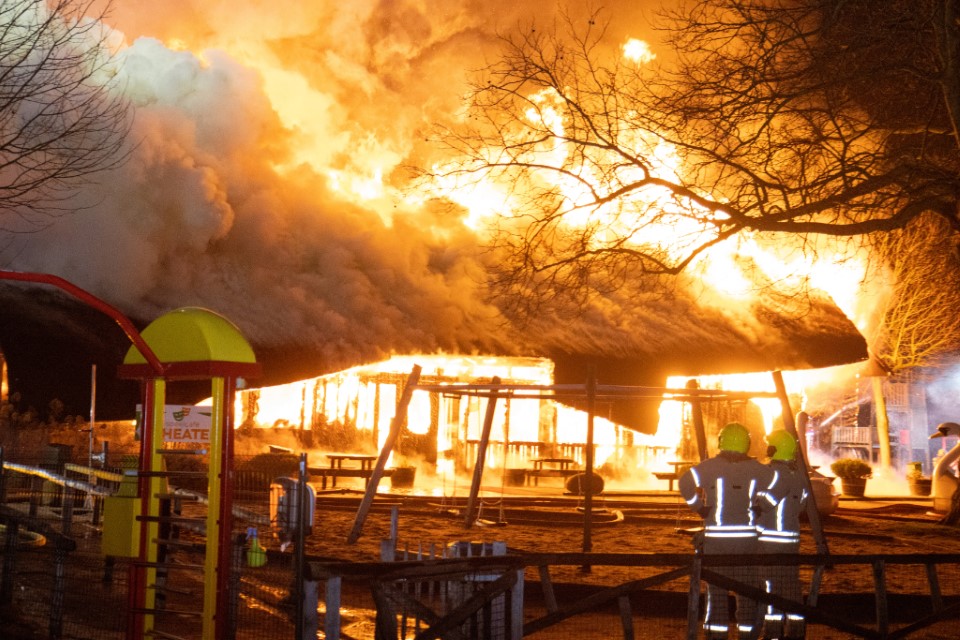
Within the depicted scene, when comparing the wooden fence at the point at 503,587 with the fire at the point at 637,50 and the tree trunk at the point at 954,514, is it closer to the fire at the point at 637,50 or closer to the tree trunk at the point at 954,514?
the tree trunk at the point at 954,514

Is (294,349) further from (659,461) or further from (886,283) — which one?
(886,283)

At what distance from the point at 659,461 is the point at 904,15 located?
651 inches

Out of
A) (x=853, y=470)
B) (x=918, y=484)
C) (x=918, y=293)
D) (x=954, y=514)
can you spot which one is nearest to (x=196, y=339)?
(x=954, y=514)

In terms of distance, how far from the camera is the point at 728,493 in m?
8.52

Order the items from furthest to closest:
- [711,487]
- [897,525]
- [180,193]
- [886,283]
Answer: [886,283], [180,193], [897,525], [711,487]

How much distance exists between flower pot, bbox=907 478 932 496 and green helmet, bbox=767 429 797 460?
2096 cm

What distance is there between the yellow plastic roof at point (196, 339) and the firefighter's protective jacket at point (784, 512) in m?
4.67

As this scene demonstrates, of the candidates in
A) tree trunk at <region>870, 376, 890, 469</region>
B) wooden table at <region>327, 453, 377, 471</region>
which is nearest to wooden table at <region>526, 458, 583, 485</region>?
wooden table at <region>327, 453, 377, 471</region>

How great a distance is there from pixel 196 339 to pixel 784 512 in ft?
17.1

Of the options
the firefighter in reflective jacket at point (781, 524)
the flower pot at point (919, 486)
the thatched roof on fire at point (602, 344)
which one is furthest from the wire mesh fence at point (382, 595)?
the flower pot at point (919, 486)

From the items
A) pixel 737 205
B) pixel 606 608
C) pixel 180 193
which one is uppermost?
pixel 180 193

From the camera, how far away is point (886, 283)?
1277 inches

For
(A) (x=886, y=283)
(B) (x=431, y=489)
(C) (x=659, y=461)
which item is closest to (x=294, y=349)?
(B) (x=431, y=489)

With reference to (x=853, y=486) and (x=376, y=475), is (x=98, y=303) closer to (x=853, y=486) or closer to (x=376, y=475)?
(x=376, y=475)
